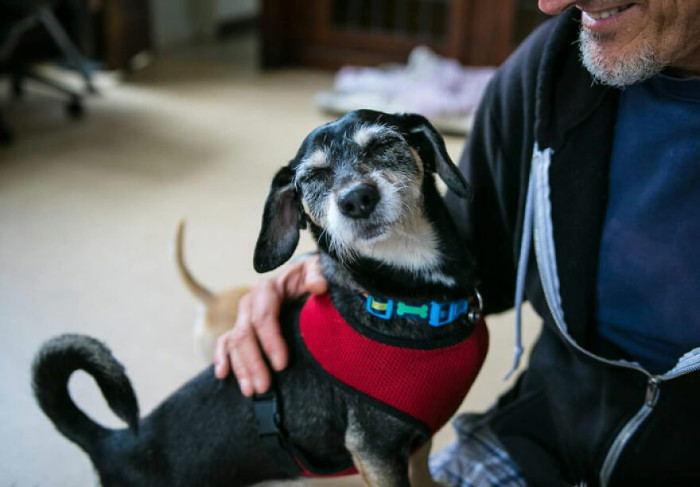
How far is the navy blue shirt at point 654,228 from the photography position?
3.38 ft

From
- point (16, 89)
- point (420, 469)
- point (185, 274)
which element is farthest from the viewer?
point (16, 89)

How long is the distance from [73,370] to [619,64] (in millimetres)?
927

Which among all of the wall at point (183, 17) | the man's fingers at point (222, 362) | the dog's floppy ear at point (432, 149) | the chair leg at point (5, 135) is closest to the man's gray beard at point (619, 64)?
the dog's floppy ear at point (432, 149)

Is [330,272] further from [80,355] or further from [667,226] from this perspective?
[667,226]

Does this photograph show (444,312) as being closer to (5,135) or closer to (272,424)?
(272,424)

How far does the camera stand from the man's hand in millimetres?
1066

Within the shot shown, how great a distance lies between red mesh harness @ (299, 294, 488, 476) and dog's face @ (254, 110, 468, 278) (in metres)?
0.12

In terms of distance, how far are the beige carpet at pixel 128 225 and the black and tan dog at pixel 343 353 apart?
48cm

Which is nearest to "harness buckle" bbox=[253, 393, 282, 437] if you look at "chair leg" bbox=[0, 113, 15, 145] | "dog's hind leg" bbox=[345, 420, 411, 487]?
"dog's hind leg" bbox=[345, 420, 411, 487]

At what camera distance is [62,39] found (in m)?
3.49

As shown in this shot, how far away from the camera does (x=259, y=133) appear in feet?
11.0

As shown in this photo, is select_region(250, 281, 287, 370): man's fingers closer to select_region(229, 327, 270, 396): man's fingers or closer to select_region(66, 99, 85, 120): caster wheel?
select_region(229, 327, 270, 396): man's fingers

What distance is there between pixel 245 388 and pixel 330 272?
0.74 ft

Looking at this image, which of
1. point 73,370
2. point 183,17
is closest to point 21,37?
point 183,17
